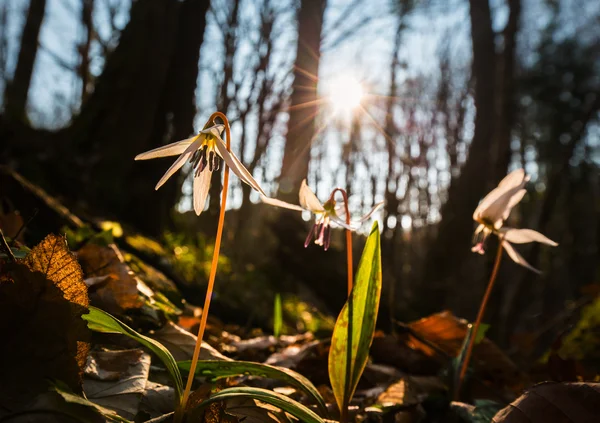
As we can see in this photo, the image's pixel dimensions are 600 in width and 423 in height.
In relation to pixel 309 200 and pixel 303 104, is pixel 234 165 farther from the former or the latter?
pixel 303 104

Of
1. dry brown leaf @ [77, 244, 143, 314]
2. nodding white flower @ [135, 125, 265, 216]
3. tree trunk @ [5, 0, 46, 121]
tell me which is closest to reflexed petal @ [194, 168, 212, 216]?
nodding white flower @ [135, 125, 265, 216]

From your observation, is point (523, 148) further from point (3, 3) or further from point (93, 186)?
point (3, 3)

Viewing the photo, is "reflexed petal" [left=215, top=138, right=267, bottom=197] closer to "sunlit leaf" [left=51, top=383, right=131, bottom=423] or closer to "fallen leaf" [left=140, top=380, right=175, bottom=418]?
"sunlit leaf" [left=51, top=383, right=131, bottom=423]

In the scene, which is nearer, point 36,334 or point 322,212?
point 36,334

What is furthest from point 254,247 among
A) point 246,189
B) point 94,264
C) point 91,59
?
point 94,264

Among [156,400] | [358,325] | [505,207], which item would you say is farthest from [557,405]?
[156,400]

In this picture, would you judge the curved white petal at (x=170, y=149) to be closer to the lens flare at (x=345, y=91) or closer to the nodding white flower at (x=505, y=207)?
the nodding white flower at (x=505, y=207)

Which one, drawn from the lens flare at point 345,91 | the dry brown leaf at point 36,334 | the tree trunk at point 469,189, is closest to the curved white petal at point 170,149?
the dry brown leaf at point 36,334
